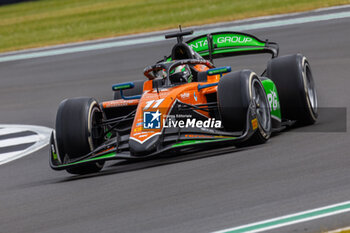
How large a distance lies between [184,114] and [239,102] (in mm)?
759

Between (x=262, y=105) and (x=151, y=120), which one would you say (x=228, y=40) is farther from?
(x=151, y=120)

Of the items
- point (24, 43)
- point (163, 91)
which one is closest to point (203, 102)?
point (163, 91)

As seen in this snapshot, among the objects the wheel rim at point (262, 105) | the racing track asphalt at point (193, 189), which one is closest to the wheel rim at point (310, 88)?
the racing track asphalt at point (193, 189)

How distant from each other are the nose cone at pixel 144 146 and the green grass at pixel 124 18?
41.8 ft

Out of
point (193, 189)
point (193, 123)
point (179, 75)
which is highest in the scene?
point (179, 75)

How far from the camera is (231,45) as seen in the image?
1088 cm

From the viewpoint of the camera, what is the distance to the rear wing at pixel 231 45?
10.8m

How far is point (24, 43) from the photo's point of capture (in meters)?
22.5

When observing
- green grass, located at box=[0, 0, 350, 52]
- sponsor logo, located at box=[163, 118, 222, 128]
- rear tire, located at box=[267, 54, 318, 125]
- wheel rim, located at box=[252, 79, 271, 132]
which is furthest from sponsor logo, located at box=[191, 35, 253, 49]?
green grass, located at box=[0, 0, 350, 52]

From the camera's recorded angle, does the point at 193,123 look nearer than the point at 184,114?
Yes

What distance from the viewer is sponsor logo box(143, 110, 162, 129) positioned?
7.96 metres

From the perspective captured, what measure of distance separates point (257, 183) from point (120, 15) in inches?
778

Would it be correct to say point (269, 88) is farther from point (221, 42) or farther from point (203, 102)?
point (221, 42)

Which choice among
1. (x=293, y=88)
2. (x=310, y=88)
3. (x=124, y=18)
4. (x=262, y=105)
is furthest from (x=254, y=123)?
(x=124, y=18)
